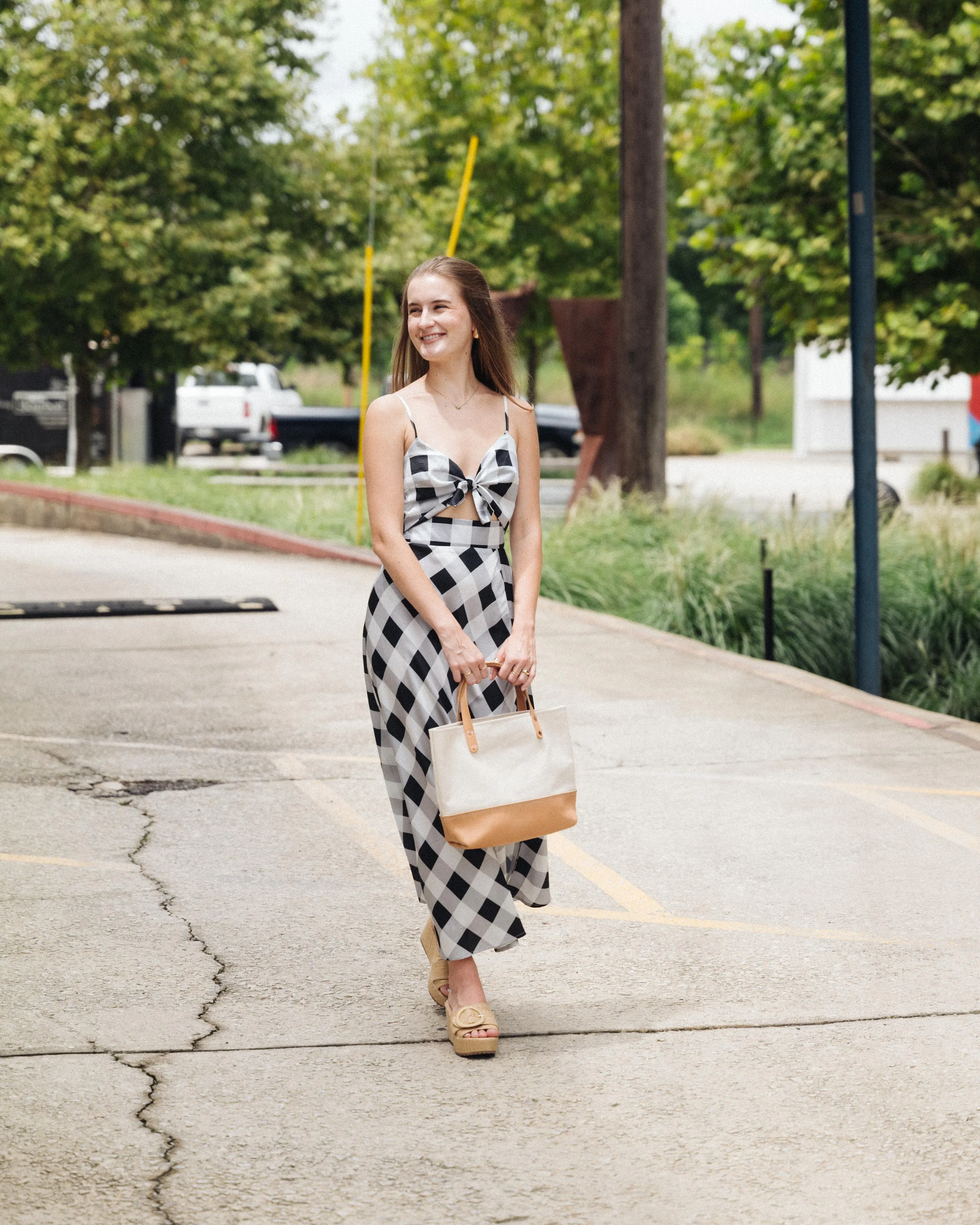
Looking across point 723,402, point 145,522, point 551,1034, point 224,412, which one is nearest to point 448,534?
point 551,1034

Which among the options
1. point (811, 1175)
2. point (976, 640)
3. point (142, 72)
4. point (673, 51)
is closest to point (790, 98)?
point (976, 640)

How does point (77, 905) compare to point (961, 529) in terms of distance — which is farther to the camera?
point (961, 529)

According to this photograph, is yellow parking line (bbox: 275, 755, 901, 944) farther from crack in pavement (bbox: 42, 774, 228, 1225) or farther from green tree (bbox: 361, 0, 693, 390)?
green tree (bbox: 361, 0, 693, 390)

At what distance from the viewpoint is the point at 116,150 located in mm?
20938

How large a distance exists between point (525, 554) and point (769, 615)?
5.80 m

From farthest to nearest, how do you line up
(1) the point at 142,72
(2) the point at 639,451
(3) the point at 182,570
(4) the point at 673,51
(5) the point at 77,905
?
1. (4) the point at 673,51
2. (1) the point at 142,72
3. (2) the point at 639,451
4. (3) the point at 182,570
5. (5) the point at 77,905

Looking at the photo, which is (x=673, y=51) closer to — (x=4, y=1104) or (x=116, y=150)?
(x=116, y=150)

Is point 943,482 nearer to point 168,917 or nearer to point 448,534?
point 168,917

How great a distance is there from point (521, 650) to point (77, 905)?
1898mm

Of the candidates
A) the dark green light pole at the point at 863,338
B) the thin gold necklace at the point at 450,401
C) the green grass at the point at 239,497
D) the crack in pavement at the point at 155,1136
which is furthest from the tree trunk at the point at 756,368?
the crack in pavement at the point at 155,1136

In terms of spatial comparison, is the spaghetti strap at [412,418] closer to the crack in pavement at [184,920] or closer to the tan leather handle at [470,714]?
the tan leather handle at [470,714]

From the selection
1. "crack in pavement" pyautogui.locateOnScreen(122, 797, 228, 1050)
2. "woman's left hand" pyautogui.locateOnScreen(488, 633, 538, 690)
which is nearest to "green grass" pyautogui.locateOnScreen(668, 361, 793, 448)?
"crack in pavement" pyautogui.locateOnScreen(122, 797, 228, 1050)

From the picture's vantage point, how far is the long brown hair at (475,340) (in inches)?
167

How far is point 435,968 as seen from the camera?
4309 mm
